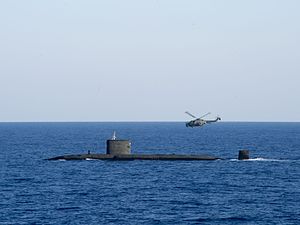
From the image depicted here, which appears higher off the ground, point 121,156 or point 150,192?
point 121,156

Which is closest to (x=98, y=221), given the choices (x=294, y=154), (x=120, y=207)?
(x=120, y=207)

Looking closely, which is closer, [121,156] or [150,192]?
[150,192]

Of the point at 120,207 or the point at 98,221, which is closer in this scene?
the point at 98,221

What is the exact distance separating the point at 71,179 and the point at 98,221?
34288 millimetres

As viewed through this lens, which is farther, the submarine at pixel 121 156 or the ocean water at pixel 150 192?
the submarine at pixel 121 156

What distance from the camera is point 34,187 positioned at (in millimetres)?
92500

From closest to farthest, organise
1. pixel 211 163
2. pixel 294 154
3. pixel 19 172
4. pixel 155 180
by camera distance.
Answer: pixel 155 180, pixel 19 172, pixel 211 163, pixel 294 154

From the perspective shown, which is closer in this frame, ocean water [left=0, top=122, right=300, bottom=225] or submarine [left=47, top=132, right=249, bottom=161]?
ocean water [left=0, top=122, right=300, bottom=225]

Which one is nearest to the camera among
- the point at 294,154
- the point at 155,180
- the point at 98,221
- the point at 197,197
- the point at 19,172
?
the point at 98,221

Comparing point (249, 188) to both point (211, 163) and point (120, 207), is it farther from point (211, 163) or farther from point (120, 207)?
point (211, 163)

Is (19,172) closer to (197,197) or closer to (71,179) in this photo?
(71,179)

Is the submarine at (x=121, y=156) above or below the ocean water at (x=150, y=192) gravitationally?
above

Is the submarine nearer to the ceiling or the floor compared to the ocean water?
nearer to the ceiling

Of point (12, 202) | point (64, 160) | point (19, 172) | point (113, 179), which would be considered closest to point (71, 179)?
point (113, 179)
